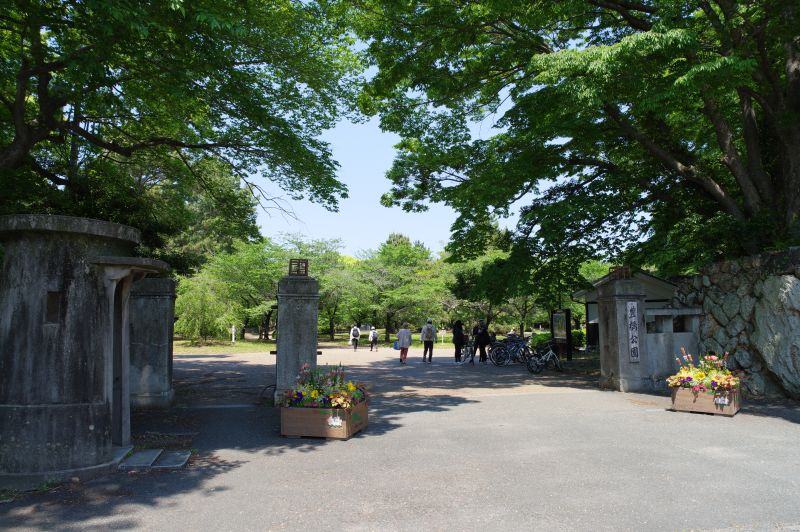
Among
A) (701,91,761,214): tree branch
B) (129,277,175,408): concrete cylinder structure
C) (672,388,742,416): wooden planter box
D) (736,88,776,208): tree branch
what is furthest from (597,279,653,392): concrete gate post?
(129,277,175,408): concrete cylinder structure

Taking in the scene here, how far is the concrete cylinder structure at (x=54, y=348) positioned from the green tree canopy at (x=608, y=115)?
9140mm

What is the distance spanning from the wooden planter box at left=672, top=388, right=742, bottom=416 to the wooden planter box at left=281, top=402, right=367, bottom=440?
5.82 m

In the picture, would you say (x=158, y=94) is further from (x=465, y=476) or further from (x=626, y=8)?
(x=626, y=8)

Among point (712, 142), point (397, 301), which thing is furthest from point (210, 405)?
point (397, 301)

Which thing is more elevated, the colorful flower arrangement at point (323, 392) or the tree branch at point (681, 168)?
the tree branch at point (681, 168)

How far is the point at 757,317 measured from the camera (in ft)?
36.5

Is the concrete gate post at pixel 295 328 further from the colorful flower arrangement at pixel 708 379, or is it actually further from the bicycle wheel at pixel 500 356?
the bicycle wheel at pixel 500 356

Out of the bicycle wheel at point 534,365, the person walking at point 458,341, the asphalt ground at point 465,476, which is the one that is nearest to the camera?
the asphalt ground at point 465,476

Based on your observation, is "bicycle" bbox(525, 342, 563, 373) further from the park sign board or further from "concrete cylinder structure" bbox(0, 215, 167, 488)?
"concrete cylinder structure" bbox(0, 215, 167, 488)

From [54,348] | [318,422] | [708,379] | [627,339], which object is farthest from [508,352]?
[54,348]

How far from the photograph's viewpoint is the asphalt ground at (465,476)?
14.3 feet

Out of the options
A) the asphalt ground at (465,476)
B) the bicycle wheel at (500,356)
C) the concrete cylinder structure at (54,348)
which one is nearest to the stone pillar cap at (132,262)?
the concrete cylinder structure at (54,348)

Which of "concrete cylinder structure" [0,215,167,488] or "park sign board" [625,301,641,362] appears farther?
"park sign board" [625,301,641,362]

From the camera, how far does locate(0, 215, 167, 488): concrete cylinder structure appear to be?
17.8 ft
